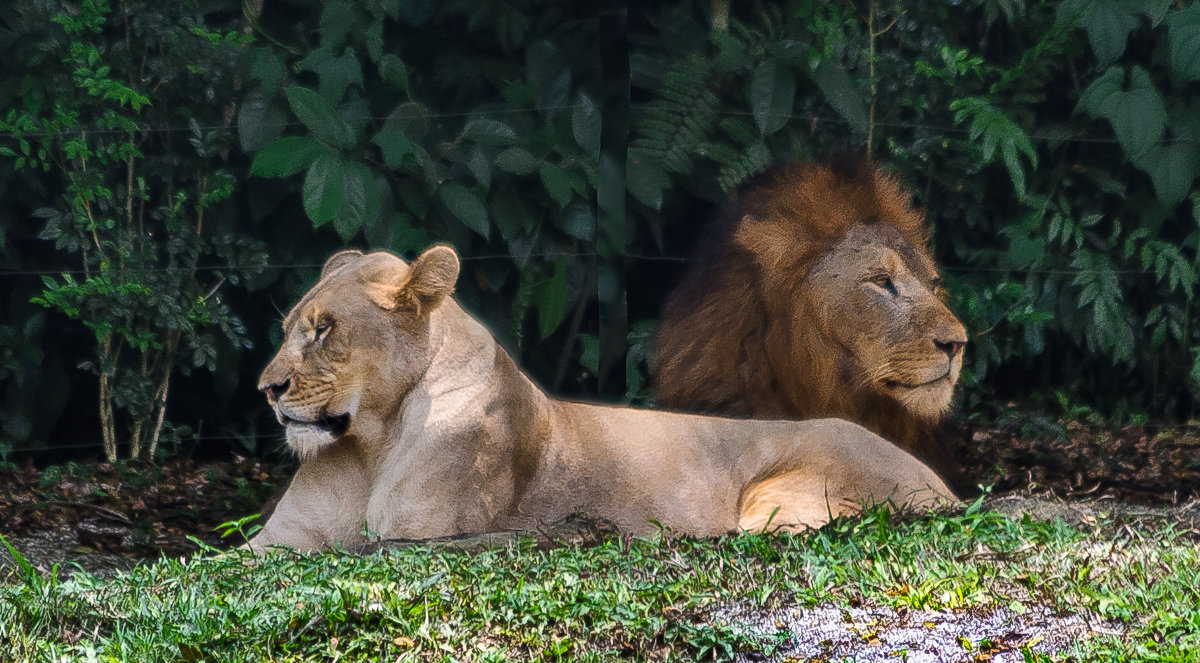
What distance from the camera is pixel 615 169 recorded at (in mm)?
5336

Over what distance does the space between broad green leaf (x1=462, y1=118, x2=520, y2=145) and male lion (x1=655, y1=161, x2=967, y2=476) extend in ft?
2.65

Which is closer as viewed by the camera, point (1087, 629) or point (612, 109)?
point (1087, 629)

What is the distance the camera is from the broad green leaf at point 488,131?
528cm

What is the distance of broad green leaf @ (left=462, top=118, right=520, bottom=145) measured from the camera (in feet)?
17.3

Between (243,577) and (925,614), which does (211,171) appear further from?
(925,614)

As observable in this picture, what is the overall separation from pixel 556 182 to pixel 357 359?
122 centimetres

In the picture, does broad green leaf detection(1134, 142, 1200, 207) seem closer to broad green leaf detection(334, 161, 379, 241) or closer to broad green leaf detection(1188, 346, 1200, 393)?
broad green leaf detection(1188, 346, 1200, 393)

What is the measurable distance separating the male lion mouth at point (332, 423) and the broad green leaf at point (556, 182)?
1299mm

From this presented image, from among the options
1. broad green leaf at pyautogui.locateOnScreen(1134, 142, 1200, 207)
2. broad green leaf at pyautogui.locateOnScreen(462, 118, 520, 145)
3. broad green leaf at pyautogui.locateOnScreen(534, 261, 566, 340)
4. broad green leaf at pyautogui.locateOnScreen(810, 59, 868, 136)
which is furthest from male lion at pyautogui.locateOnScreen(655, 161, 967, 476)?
broad green leaf at pyautogui.locateOnScreen(1134, 142, 1200, 207)

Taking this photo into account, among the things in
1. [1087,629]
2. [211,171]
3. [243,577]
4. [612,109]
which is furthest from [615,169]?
[1087,629]

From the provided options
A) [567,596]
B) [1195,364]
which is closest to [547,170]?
[567,596]

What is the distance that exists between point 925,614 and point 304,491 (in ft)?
6.65

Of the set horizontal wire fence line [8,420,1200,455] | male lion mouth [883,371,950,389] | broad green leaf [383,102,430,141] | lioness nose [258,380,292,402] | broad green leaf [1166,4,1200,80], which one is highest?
broad green leaf [1166,4,1200,80]

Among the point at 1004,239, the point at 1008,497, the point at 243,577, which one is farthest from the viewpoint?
the point at 1004,239
